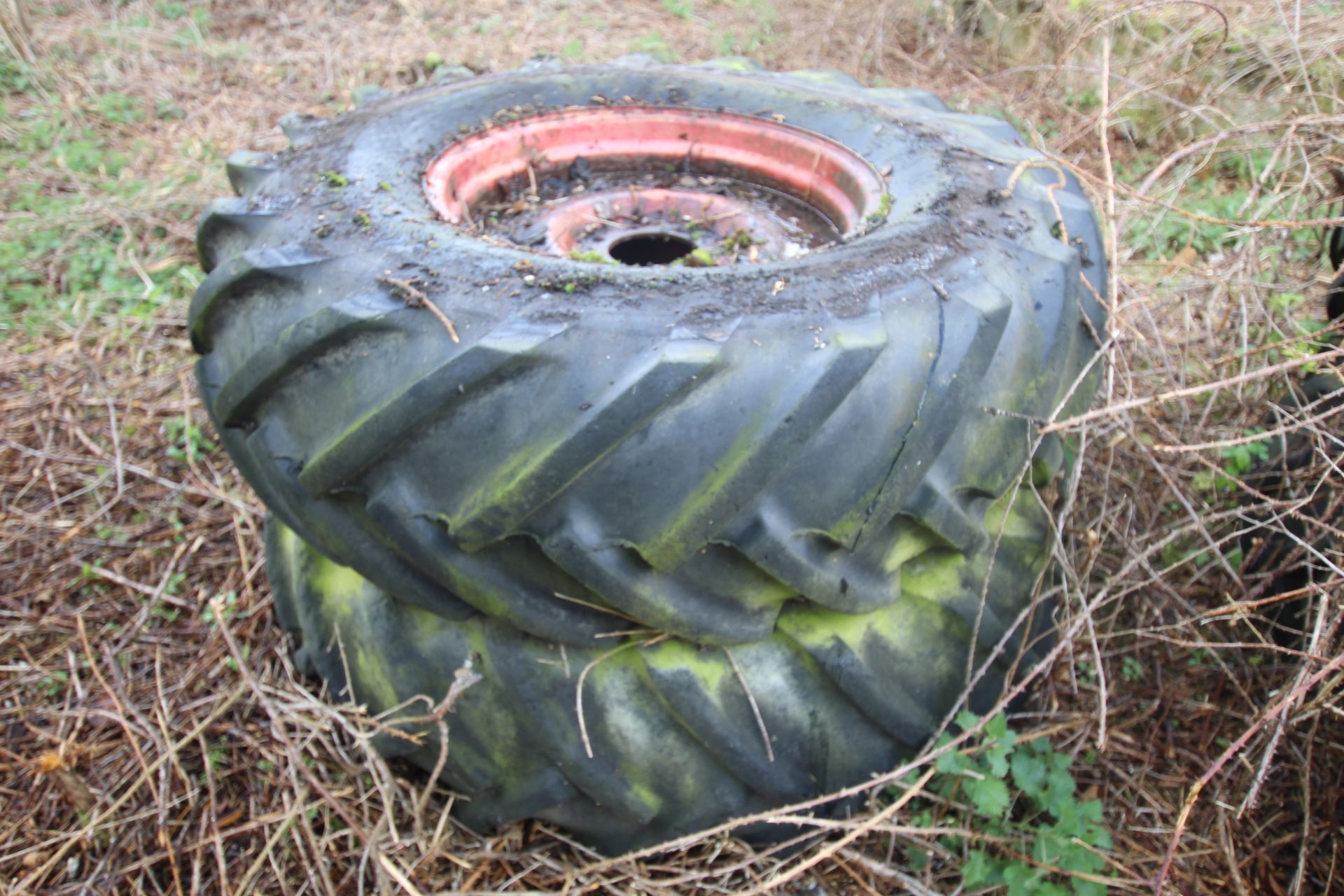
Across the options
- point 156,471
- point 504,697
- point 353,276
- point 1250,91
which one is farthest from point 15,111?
point 1250,91

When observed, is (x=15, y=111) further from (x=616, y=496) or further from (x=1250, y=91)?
(x=1250, y=91)

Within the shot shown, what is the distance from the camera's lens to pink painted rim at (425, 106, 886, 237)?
1836 mm

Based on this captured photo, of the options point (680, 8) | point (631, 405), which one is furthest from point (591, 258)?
point (680, 8)

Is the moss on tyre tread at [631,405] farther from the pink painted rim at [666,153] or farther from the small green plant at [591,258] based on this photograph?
the pink painted rim at [666,153]

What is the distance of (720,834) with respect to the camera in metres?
1.50

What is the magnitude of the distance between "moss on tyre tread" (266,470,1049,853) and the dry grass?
8cm

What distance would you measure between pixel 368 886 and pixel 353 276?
3.21 ft

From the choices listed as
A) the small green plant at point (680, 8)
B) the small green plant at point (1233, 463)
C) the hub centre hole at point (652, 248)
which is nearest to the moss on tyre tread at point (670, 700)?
the small green plant at point (1233, 463)

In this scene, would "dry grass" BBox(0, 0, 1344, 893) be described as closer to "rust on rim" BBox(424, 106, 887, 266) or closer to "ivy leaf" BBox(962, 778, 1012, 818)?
"ivy leaf" BBox(962, 778, 1012, 818)

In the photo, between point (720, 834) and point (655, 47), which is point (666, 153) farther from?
point (655, 47)

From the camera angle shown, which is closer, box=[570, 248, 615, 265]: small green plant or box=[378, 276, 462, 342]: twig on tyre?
box=[378, 276, 462, 342]: twig on tyre

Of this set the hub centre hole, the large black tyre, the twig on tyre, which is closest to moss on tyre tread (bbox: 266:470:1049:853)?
the large black tyre

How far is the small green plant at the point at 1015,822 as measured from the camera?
137 cm

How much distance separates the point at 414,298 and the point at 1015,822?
4.21ft
